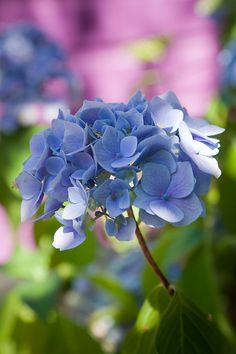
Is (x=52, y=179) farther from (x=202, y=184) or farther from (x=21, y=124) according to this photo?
(x=21, y=124)

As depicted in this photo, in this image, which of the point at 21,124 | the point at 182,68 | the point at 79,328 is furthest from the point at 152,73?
the point at 79,328

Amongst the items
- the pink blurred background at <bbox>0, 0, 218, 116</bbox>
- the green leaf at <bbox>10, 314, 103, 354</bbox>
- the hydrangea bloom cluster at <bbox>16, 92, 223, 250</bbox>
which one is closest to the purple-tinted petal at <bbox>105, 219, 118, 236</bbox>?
the hydrangea bloom cluster at <bbox>16, 92, 223, 250</bbox>

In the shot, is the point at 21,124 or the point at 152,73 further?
the point at 152,73

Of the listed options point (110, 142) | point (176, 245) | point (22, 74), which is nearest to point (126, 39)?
point (22, 74)

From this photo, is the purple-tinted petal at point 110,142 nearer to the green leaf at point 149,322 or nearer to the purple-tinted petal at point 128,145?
the purple-tinted petal at point 128,145

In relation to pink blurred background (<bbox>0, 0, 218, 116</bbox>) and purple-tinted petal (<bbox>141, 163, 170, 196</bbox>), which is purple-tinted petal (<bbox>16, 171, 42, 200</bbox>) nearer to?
purple-tinted petal (<bbox>141, 163, 170, 196</bbox>)

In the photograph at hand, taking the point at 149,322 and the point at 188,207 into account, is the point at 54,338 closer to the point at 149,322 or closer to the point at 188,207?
the point at 149,322
